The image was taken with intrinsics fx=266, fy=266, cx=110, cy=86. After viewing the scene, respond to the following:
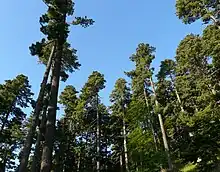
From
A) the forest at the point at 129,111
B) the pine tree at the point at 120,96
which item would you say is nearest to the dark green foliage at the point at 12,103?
the forest at the point at 129,111

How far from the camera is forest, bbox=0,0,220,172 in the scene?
17967 mm

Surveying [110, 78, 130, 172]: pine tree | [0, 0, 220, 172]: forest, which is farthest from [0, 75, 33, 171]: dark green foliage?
[110, 78, 130, 172]: pine tree

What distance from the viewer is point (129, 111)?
93.0 feet

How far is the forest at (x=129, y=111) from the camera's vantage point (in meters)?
18.0

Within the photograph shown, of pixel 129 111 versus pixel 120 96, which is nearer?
pixel 129 111

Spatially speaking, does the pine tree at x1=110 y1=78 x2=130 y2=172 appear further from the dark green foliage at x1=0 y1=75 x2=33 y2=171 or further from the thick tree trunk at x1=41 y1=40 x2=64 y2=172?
the thick tree trunk at x1=41 y1=40 x2=64 y2=172

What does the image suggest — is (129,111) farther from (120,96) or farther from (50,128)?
(50,128)

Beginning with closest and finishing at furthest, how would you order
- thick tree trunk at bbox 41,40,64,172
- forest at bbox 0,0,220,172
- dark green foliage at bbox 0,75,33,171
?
1. thick tree trunk at bbox 41,40,64,172
2. forest at bbox 0,0,220,172
3. dark green foliage at bbox 0,75,33,171

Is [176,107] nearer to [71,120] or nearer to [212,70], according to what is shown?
[212,70]

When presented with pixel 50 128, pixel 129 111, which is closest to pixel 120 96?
pixel 129 111

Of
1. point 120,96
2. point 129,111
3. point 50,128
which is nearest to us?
point 50,128

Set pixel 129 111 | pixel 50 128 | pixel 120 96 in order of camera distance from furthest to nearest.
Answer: pixel 120 96 < pixel 129 111 < pixel 50 128

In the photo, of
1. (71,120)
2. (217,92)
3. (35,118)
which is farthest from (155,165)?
(71,120)

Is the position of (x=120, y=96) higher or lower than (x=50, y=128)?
higher
